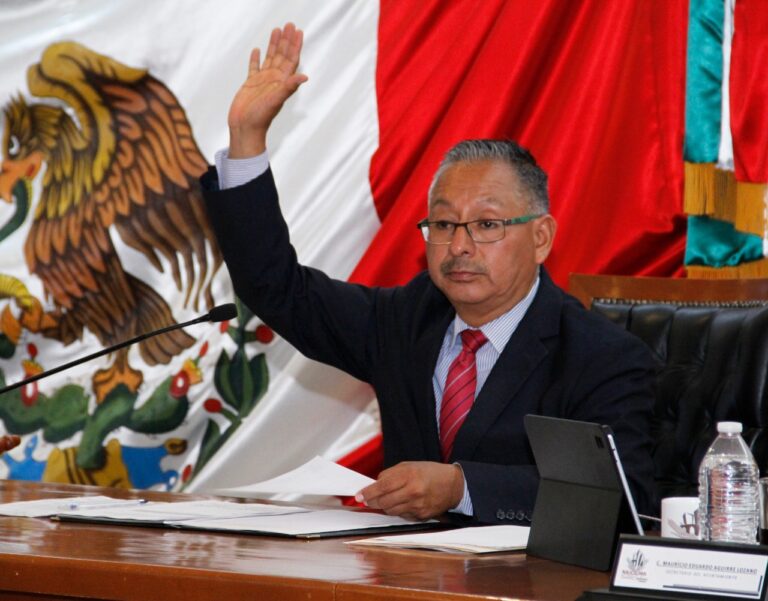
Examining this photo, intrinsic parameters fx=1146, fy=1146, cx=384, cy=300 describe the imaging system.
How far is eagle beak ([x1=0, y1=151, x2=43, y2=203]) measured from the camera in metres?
3.36

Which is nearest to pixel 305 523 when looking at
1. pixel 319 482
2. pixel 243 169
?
pixel 319 482

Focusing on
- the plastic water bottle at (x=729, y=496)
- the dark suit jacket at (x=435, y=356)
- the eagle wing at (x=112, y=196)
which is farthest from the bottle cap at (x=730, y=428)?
the eagle wing at (x=112, y=196)

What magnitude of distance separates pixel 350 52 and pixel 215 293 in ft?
2.49

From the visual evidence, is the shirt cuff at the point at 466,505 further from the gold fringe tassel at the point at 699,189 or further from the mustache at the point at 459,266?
the gold fringe tassel at the point at 699,189

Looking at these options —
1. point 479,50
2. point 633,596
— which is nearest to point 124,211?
point 479,50

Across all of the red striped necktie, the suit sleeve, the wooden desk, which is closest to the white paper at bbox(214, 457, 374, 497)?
the wooden desk

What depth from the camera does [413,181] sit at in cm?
299

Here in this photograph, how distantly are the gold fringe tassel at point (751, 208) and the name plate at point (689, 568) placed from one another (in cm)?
165

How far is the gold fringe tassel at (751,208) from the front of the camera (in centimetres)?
256

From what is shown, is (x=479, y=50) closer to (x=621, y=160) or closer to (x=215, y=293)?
(x=621, y=160)

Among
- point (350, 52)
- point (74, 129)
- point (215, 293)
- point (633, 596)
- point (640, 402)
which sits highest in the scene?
point (350, 52)

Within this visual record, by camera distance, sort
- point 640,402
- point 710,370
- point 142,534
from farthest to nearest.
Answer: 1. point 710,370
2. point 640,402
3. point 142,534

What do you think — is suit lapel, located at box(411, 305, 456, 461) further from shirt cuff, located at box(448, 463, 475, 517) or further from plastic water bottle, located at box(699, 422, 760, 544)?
plastic water bottle, located at box(699, 422, 760, 544)

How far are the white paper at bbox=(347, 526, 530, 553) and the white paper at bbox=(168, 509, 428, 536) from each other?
0.09 m
